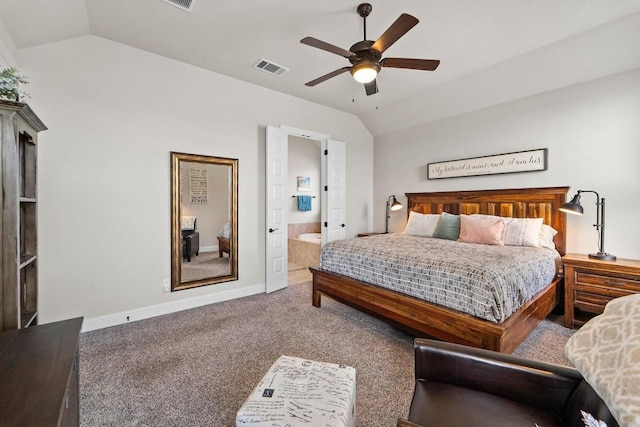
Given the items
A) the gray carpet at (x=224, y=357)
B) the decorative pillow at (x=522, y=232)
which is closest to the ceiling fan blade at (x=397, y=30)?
the gray carpet at (x=224, y=357)

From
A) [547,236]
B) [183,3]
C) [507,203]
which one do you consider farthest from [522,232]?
[183,3]

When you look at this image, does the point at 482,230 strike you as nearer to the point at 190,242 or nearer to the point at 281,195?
the point at 281,195

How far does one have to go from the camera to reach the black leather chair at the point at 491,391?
1.03 m

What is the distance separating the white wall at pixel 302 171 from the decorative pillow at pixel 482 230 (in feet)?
12.6

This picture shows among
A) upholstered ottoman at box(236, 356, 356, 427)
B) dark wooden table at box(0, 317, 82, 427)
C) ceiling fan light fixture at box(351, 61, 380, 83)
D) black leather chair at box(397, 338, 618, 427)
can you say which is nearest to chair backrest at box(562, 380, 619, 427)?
black leather chair at box(397, 338, 618, 427)

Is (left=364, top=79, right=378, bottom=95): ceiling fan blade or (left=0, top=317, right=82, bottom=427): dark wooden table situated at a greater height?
(left=364, top=79, right=378, bottom=95): ceiling fan blade

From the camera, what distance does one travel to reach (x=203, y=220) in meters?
3.54

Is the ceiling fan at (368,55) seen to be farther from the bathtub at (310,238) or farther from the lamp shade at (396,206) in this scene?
the bathtub at (310,238)

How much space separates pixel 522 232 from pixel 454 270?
1668 mm

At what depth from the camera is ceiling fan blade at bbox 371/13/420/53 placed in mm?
1802

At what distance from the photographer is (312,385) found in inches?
51.1

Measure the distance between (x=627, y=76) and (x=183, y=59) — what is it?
4839 millimetres

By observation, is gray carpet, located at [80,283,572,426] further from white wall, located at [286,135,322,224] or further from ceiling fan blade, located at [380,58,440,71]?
white wall, located at [286,135,322,224]

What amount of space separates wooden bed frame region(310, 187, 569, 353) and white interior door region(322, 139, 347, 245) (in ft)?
4.88
